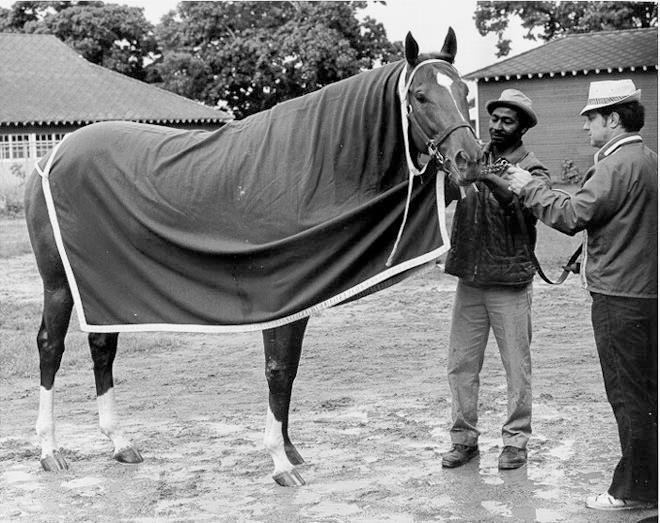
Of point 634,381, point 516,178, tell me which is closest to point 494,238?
point 516,178

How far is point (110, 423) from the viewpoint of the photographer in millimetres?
5473

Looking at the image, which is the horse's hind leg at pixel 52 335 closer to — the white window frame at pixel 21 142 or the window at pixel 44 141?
the white window frame at pixel 21 142

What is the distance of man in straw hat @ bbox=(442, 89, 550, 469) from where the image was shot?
4.87 meters

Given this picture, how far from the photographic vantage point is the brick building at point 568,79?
1003 inches

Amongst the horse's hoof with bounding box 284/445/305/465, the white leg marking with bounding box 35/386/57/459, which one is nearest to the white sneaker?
the horse's hoof with bounding box 284/445/305/465

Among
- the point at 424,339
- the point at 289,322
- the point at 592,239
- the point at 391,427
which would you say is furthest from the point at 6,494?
the point at 424,339

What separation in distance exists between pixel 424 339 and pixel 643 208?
14.5 feet

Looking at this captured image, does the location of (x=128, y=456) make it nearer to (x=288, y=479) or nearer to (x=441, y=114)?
(x=288, y=479)

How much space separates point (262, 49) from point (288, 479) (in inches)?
1147

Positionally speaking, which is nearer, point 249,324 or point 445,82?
point 445,82

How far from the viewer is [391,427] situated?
577 centimetres

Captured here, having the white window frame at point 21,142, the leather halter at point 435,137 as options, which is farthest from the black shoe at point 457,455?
the white window frame at point 21,142

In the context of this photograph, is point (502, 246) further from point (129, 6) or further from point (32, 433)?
point (129, 6)

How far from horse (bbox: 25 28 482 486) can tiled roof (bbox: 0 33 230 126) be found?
24.4 meters
